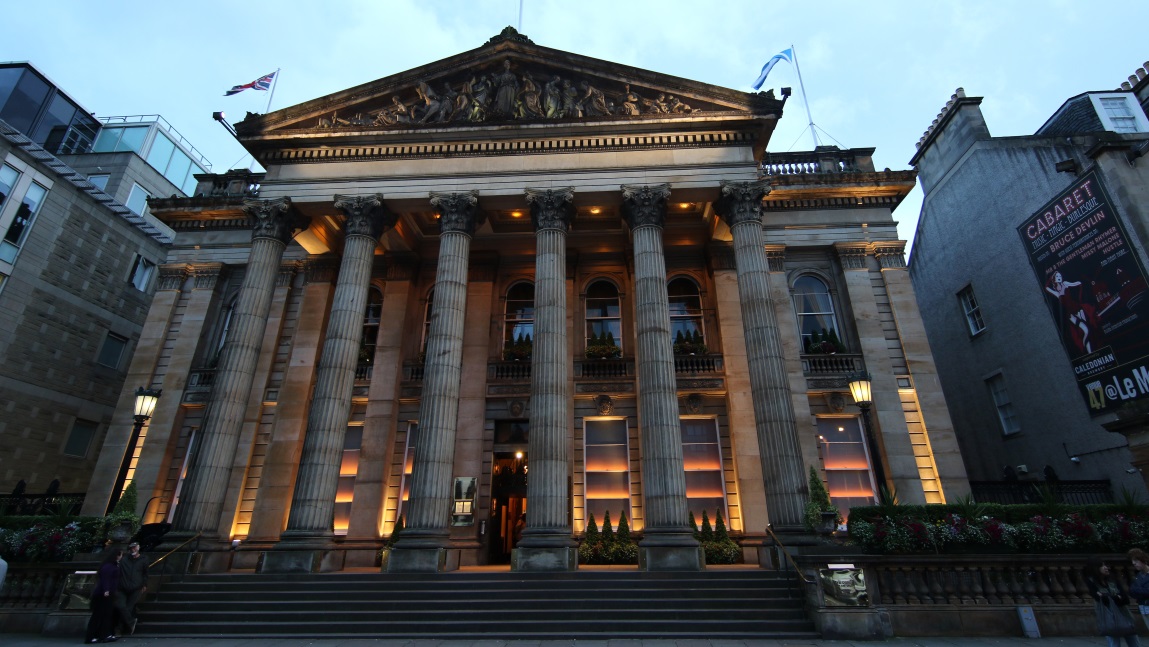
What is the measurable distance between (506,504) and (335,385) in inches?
274

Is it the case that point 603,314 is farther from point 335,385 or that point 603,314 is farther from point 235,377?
point 235,377

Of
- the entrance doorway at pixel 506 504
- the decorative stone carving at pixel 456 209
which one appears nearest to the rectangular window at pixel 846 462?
the entrance doorway at pixel 506 504

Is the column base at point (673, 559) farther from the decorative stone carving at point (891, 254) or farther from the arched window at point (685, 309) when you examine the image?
the decorative stone carving at point (891, 254)

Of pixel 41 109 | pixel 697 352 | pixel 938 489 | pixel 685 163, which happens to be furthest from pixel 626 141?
pixel 41 109

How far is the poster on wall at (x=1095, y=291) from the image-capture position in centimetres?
1488

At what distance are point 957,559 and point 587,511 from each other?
10.4m

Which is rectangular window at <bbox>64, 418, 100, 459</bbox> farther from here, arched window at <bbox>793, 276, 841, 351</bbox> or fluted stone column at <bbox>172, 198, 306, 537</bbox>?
arched window at <bbox>793, 276, 841, 351</bbox>

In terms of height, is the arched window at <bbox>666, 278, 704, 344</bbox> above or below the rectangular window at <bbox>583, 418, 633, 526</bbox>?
above

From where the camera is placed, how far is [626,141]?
Answer: 18.5 m

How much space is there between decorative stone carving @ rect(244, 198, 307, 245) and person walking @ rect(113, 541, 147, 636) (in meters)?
10.4

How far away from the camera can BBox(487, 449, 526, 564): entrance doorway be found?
18.4m

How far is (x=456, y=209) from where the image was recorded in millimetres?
18078

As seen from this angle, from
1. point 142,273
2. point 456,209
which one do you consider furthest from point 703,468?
point 142,273

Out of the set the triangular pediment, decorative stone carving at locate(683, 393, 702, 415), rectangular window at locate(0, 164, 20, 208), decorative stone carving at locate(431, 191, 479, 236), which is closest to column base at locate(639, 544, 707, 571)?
decorative stone carving at locate(683, 393, 702, 415)
